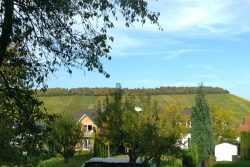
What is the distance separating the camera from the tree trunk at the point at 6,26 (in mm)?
9867

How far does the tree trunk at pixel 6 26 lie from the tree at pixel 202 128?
44.3 metres

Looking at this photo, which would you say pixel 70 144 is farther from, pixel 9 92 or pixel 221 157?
pixel 9 92

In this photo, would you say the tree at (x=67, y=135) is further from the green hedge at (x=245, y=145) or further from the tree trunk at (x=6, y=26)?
the tree trunk at (x=6, y=26)

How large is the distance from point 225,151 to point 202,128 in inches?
376

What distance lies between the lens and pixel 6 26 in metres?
10.2

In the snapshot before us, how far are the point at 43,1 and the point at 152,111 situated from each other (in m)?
16.8

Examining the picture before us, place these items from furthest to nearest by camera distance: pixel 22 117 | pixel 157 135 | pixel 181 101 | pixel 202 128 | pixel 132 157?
pixel 181 101 < pixel 202 128 < pixel 157 135 < pixel 132 157 < pixel 22 117

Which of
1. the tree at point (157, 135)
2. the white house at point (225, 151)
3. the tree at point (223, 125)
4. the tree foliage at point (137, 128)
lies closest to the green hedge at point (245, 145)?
the white house at point (225, 151)

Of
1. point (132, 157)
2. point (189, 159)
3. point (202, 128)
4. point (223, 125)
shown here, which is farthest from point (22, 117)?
point (223, 125)

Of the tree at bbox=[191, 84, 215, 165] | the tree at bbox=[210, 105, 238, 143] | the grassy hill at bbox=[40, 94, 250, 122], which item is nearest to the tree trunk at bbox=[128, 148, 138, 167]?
the tree at bbox=[191, 84, 215, 165]

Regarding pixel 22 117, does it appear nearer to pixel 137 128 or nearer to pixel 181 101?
pixel 137 128

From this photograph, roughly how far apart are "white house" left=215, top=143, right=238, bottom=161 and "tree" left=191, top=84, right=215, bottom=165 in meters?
7.42

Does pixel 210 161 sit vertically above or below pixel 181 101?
below

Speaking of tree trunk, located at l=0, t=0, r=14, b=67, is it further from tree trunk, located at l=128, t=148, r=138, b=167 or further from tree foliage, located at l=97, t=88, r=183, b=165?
tree trunk, located at l=128, t=148, r=138, b=167
